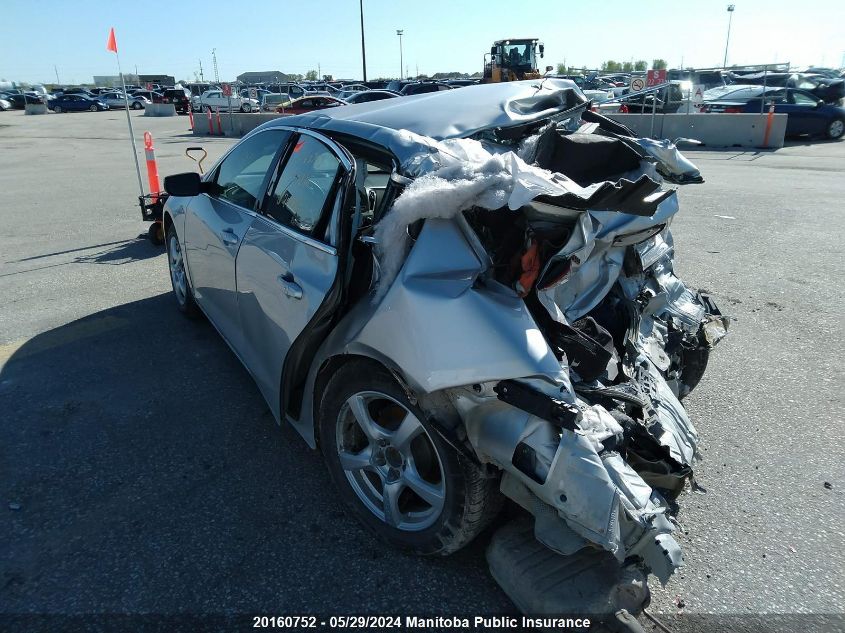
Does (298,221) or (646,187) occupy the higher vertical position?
(646,187)

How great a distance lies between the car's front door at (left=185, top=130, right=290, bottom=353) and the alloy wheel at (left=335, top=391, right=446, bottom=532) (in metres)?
1.29

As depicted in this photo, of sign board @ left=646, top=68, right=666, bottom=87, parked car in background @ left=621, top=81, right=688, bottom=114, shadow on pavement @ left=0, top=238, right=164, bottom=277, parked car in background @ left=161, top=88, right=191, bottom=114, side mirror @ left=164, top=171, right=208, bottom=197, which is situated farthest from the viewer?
parked car in background @ left=161, top=88, right=191, bottom=114

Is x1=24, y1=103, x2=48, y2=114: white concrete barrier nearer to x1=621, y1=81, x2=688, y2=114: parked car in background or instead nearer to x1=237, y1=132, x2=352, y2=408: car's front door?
x1=621, y1=81, x2=688, y2=114: parked car in background

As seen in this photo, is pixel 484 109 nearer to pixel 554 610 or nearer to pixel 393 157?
pixel 393 157

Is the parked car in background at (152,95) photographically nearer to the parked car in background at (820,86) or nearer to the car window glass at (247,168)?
the parked car in background at (820,86)

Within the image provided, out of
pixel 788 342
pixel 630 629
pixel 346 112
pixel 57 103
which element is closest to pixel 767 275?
pixel 788 342

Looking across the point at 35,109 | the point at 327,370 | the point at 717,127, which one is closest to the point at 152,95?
the point at 35,109

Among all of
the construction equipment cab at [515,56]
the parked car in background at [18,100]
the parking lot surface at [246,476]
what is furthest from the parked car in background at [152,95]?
the parking lot surface at [246,476]

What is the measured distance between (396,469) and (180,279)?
3.33 m

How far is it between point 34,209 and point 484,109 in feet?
31.6

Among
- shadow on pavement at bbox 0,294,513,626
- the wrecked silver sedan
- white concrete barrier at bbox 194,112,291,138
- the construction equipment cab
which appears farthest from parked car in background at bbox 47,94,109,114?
the wrecked silver sedan

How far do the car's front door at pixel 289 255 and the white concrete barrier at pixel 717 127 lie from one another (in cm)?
1595

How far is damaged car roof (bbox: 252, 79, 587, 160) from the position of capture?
2986 mm

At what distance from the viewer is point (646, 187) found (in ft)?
7.09
